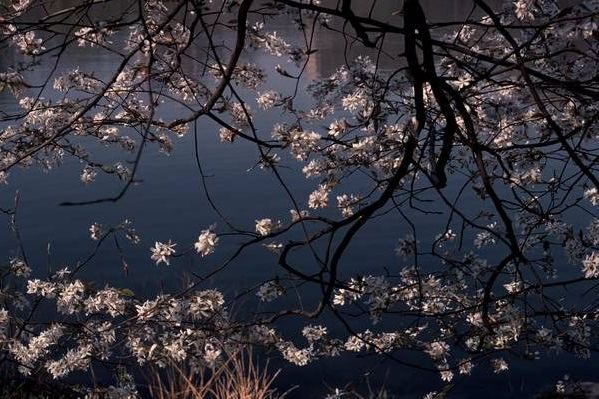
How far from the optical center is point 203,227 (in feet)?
42.6

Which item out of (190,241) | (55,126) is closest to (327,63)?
(190,241)

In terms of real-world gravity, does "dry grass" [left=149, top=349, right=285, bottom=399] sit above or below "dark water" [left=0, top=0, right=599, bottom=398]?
below

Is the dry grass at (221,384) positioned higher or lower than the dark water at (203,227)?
lower

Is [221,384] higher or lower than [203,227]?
lower

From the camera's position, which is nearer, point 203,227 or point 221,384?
point 221,384

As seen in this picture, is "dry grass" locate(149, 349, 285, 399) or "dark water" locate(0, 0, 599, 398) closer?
"dry grass" locate(149, 349, 285, 399)

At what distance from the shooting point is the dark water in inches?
354

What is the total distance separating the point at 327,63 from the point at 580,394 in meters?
19.7

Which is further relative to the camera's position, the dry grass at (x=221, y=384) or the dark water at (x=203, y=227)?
the dark water at (x=203, y=227)

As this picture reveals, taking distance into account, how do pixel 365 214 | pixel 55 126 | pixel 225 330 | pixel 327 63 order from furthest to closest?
pixel 327 63 → pixel 55 126 → pixel 225 330 → pixel 365 214

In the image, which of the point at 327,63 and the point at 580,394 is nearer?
the point at 580,394

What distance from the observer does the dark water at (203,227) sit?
8.99 metres

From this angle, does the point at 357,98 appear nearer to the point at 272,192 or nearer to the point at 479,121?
the point at 479,121

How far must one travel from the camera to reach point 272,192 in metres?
14.7
